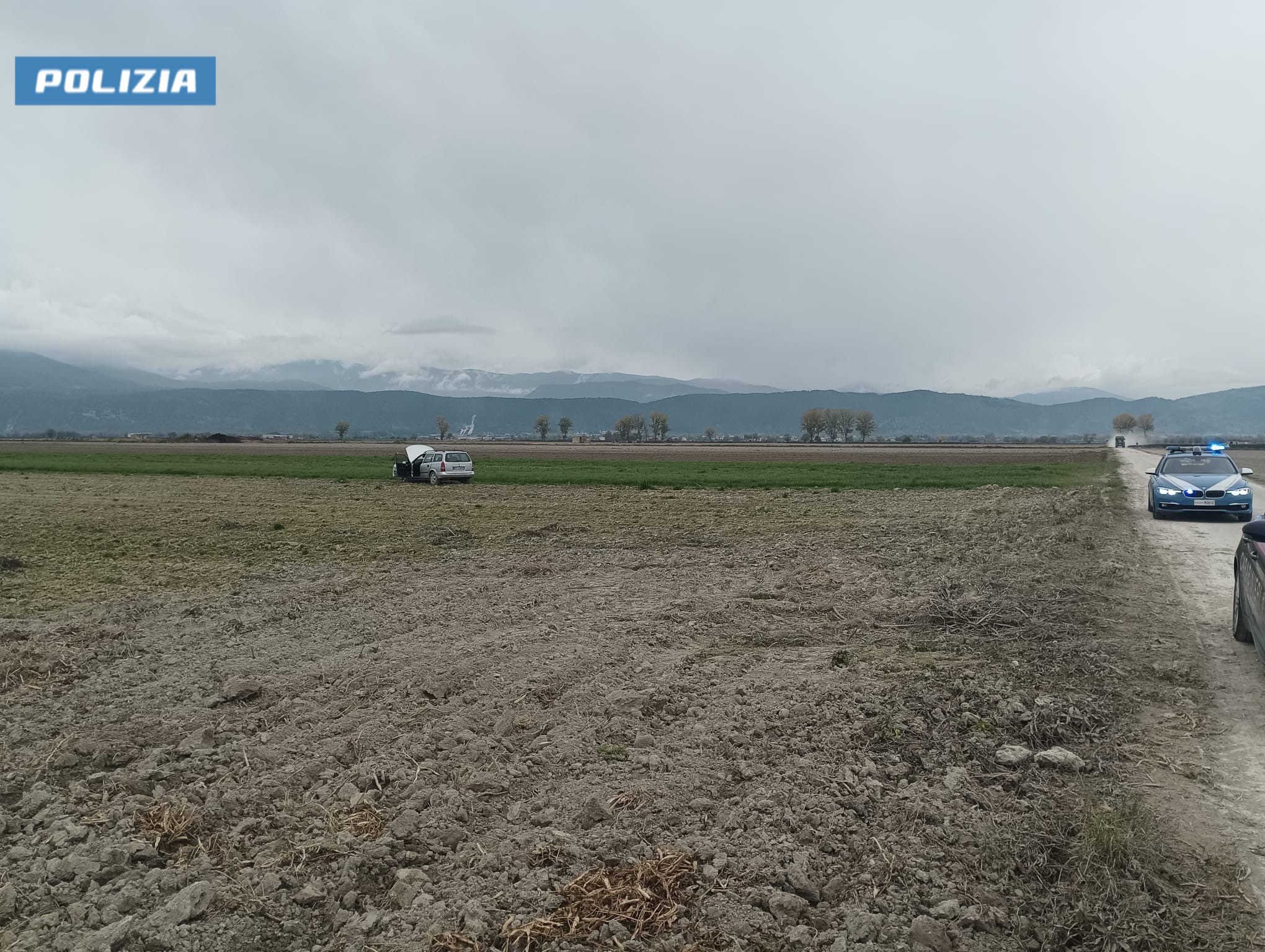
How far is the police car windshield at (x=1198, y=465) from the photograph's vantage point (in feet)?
68.3

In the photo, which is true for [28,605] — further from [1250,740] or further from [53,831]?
[1250,740]

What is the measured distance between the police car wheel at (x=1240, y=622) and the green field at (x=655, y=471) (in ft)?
87.2

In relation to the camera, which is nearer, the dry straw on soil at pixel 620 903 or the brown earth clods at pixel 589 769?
the dry straw on soil at pixel 620 903

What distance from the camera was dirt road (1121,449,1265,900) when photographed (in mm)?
4648

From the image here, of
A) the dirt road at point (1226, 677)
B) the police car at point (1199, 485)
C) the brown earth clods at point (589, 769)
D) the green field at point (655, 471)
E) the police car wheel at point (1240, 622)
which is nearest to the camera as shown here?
the brown earth clods at point (589, 769)

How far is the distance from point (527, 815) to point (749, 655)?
3.83 metres

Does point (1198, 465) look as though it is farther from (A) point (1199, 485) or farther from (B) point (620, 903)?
(B) point (620, 903)

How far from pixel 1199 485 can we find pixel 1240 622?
564 inches

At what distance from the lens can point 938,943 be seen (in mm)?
3562

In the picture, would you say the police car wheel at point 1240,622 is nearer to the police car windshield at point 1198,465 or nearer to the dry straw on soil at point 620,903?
the dry straw on soil at point 620,903

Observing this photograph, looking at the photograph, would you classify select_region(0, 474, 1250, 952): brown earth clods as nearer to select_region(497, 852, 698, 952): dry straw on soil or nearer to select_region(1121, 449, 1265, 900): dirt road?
select_region(497, 852, 698, 952): dry straw on soil

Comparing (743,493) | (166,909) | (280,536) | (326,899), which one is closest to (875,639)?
(326,899)

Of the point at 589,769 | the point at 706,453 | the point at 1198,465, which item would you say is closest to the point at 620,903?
the point at 589,769

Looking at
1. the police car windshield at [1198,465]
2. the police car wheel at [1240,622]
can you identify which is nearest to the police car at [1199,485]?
the police car windshield at [1198,465]
